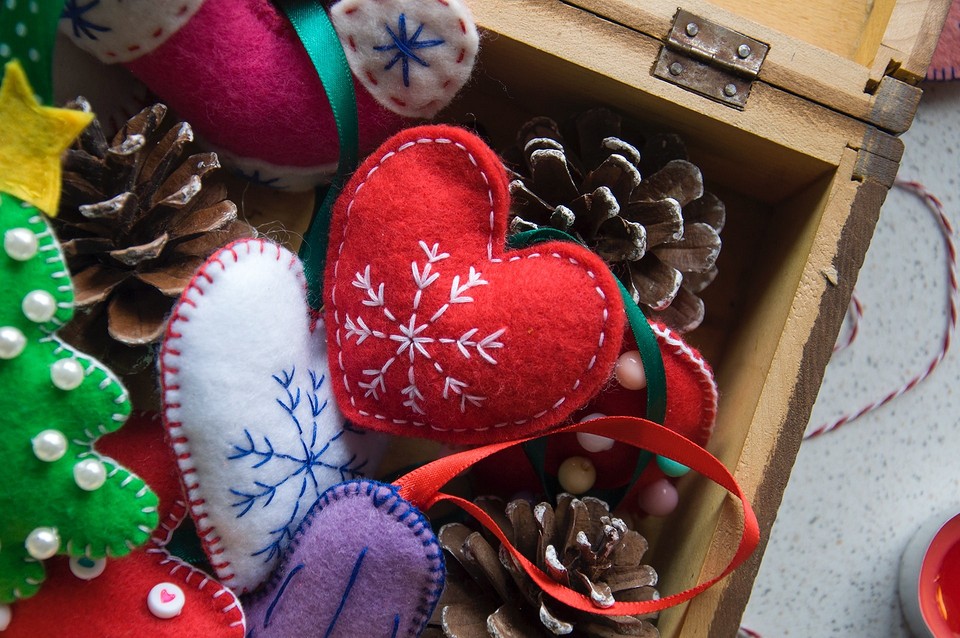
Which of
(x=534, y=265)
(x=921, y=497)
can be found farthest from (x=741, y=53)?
(x=921, y=497)

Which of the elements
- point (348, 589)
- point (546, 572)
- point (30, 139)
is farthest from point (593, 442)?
point (30, 139)

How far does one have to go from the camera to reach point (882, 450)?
790mm

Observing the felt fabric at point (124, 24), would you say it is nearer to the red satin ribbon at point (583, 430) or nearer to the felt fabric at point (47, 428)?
the felt fabric at point (47, 428)

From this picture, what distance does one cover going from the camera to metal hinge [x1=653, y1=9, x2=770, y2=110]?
0.53 meters

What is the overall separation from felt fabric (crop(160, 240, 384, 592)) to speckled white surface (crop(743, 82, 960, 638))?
498 millimetres

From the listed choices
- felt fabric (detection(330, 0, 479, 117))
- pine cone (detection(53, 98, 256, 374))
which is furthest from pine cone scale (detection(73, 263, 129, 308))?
felt fabric (detection(330, 0, 479, 117))

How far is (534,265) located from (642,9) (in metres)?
0.20

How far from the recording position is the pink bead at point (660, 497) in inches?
24.0

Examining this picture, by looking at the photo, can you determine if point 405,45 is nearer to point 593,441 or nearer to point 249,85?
point 249,85

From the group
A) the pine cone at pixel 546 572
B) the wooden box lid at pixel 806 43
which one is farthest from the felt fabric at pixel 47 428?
the wooden box lid at pixel 806 43

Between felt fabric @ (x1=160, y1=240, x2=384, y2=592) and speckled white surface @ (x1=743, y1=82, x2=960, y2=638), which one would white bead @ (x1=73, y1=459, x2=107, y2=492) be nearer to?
felt fabric @ (x1=160, y1=240, x2=384, y2=592)

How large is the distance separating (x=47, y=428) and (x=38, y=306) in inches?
2.7

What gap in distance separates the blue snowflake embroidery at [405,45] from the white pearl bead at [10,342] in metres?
0.28

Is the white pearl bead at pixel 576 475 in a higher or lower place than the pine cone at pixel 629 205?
lower
